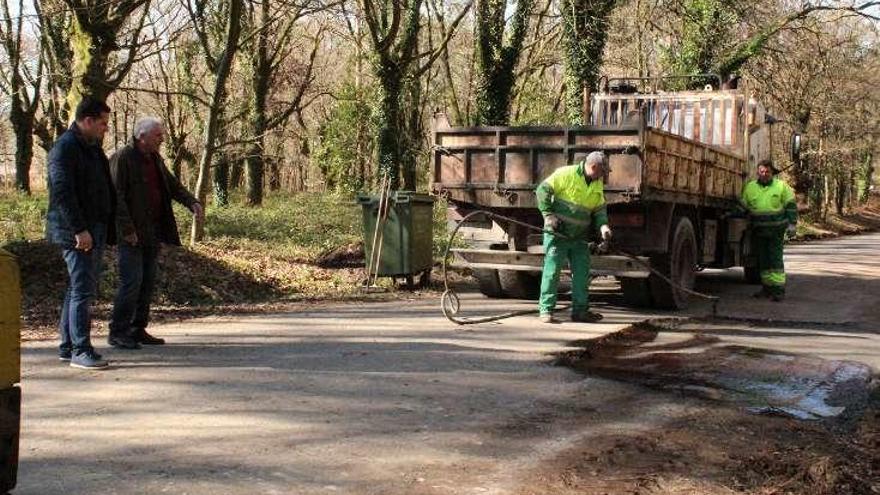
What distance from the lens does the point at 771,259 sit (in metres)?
12.1

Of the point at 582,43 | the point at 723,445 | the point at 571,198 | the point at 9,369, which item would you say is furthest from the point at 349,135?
the point at 9,369

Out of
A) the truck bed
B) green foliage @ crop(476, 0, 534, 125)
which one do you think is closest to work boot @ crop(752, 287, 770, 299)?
the truck bed

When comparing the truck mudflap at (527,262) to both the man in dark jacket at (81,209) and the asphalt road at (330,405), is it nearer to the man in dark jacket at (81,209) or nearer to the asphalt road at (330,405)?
the asphalt road at (330,405)

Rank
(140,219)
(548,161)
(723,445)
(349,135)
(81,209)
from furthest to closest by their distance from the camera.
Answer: (349,135), (548,161), (140,219), (81,209), (723,445)

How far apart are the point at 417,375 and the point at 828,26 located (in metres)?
30.6

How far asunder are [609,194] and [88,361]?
5566 millimetres

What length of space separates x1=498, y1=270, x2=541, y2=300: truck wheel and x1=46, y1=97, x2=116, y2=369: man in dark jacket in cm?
587

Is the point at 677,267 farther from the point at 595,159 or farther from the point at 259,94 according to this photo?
the point at 259,94

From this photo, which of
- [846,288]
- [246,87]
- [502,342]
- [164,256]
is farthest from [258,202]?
[502,342]

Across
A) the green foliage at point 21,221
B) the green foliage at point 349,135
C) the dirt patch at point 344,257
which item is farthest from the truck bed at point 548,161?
the green foliage at point 349,135

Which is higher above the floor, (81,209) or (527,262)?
(81,209)

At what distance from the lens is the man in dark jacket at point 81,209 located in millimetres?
5969

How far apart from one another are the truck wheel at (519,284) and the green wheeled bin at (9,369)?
8.05m

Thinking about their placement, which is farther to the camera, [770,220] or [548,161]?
[770,220]
